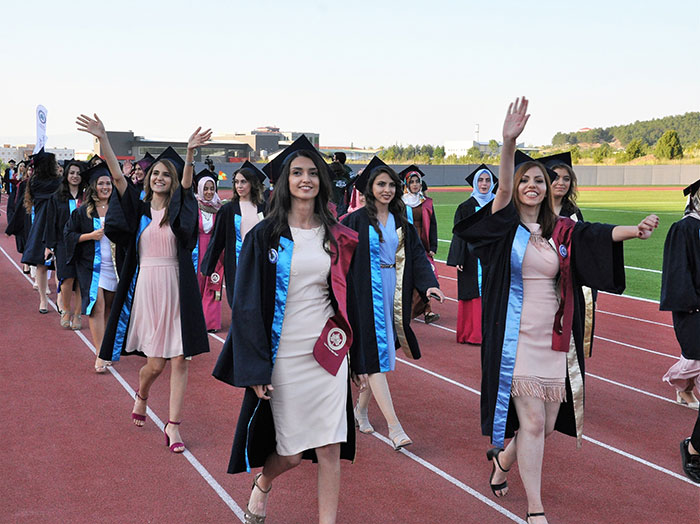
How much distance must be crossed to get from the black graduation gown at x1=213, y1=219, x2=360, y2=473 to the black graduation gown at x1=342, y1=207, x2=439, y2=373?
1.81 meters

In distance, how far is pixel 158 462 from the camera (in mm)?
5273

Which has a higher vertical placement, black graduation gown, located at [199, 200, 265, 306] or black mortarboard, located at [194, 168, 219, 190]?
black mortarboard, located at [194, 168, 219, 190]

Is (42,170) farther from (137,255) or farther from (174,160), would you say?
(137,255)

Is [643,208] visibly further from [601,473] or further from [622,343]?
[601,473]

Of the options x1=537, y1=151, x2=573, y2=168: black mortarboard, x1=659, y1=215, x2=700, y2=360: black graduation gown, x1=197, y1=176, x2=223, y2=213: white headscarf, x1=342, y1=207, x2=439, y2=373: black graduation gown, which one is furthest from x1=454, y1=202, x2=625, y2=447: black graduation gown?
x1=197, y1=176, x2=223, y2=213: white headscarf

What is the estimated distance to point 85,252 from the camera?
8.40m

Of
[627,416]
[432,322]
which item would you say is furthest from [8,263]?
[627,416]

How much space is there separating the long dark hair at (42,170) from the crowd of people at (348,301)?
Answer: 20.3 ft

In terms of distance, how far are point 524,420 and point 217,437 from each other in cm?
248

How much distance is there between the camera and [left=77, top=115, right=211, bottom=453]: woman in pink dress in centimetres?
553

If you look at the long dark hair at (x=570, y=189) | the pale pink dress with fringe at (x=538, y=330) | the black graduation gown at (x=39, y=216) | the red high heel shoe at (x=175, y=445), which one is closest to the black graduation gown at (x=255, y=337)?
the pale pink dress with fringe at (x=538, y=330)

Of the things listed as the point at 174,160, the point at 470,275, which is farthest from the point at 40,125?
the point at 174,160

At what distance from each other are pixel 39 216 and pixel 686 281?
913cm

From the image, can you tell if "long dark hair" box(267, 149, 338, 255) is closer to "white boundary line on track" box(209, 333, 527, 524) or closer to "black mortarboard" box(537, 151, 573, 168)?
"white boundary line on track" box(209, 333, 527, 524)
